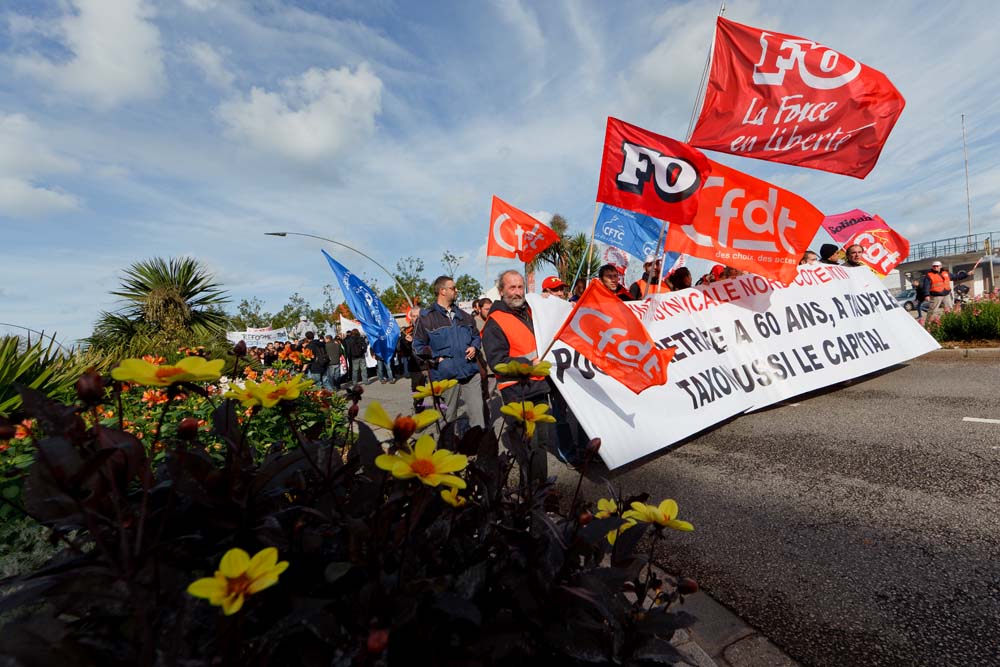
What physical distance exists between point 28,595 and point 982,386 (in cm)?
814

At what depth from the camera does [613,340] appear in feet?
11.6

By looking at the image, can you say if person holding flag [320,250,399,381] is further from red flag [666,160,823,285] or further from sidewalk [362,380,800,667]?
sidewalk [362,380,800,667]

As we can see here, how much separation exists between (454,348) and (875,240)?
7402mm

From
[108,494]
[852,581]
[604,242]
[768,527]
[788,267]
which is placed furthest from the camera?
[604,242]

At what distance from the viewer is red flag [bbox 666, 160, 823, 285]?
4637 mm

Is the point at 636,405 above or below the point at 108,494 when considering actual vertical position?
below

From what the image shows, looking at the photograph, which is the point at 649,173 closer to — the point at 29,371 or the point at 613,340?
the point at 613,340

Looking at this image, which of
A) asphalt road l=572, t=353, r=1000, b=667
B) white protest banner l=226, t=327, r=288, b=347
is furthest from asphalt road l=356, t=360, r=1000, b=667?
white protest banner l=226, t=327, r=288, b=347

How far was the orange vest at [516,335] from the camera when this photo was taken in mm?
3959

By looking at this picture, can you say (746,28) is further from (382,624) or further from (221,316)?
(221,316)

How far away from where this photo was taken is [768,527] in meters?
2.86

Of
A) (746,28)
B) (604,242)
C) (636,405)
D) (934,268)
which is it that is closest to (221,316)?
(604,242)

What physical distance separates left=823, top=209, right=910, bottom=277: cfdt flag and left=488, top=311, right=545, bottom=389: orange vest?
20.8 ft

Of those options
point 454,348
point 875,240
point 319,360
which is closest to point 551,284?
point 454,348
